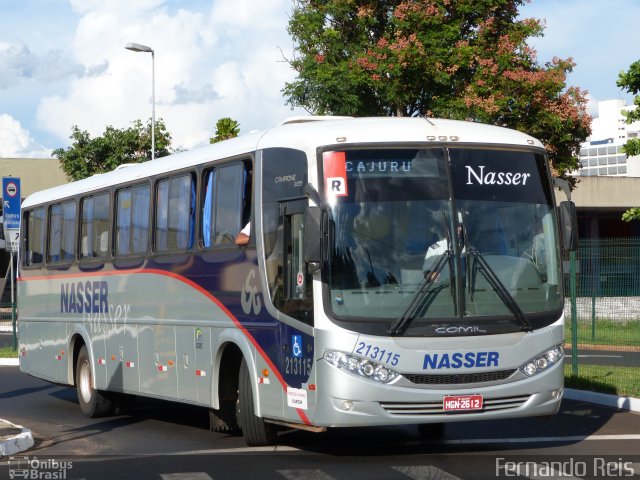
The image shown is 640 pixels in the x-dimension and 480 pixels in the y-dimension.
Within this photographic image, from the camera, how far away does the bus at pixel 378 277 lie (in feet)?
35.3

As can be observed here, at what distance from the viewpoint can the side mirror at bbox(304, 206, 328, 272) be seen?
416 inches

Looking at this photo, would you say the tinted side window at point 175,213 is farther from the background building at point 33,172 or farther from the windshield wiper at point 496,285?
the background building at point 33,172

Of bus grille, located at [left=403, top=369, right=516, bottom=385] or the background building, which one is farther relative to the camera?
the background building

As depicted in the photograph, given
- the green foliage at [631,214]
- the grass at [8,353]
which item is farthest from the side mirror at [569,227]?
the grass at [8,353]

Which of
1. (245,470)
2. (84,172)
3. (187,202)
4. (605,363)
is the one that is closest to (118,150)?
(84,172)

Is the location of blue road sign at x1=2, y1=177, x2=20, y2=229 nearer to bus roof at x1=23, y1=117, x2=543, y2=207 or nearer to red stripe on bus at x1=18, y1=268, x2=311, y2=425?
red stripe on bus at x1=18, y1=268, x2=311, y2=425

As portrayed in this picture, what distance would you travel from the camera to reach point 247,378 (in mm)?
12305

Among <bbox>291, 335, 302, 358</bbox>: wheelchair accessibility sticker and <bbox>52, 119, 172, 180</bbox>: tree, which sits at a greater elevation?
<bbox>52, 119, 172, 180</bbox>: tree

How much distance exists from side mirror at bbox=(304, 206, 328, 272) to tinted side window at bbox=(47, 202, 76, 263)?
25.7 ft

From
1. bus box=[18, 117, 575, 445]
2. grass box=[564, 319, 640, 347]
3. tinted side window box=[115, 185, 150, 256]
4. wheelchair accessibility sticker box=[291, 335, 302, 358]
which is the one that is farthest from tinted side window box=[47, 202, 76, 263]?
grass box=[564, 319, 640, 347]

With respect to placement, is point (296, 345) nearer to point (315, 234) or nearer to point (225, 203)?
point (315, 234)

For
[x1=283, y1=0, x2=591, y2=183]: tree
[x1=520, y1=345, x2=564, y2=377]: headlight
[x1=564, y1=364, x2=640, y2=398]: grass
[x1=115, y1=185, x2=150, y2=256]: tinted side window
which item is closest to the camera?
[x1=520, y1=345, x2=564, y2=377]: headlight

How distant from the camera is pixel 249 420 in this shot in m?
12.3

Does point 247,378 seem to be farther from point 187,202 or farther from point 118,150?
point 118,150
